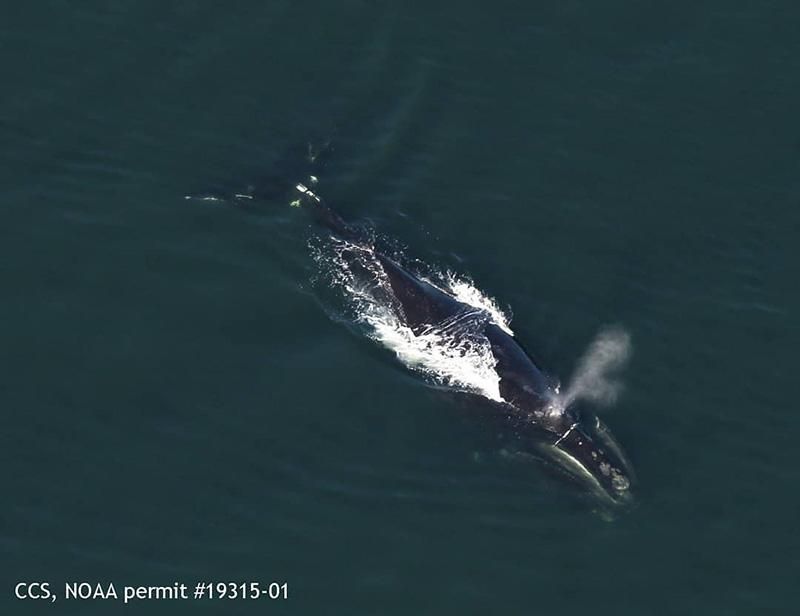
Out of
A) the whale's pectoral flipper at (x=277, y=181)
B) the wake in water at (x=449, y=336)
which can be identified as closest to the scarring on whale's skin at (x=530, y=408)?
the wake in water at (x=449, y=336)

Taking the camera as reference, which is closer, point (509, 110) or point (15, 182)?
point (15, 182)

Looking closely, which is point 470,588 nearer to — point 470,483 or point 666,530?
point 470,483

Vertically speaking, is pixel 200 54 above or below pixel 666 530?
above

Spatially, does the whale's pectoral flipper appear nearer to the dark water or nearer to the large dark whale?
the dark water

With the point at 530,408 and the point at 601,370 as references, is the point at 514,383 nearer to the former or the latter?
the point at 530,408

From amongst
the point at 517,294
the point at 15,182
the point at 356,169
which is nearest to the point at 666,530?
the point at 517,294

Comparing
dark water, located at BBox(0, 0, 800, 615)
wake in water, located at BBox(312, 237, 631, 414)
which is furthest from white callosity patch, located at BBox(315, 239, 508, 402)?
dark water, located at BBox(0, 0, 800, 615)

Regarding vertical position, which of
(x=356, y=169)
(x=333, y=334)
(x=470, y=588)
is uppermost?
(x=356, y=169)
